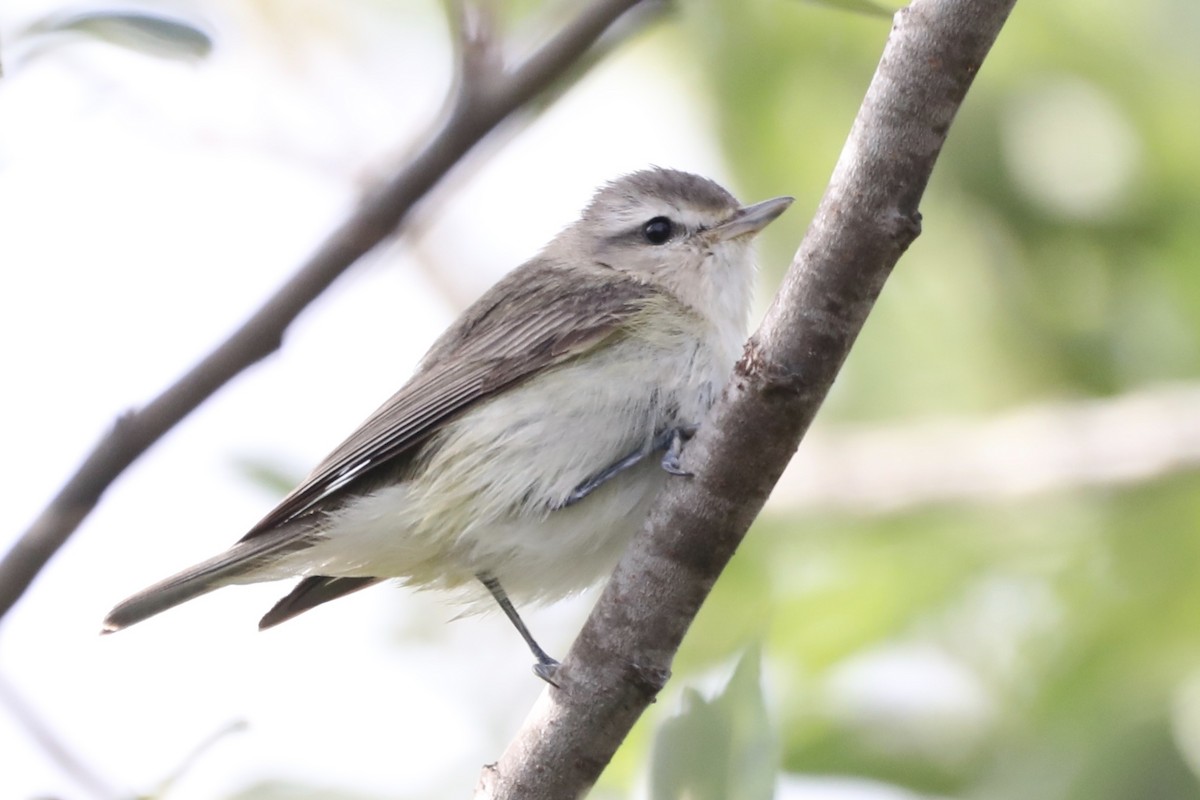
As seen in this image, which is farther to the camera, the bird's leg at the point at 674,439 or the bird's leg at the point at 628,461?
the bird's leg at the point at 628,461

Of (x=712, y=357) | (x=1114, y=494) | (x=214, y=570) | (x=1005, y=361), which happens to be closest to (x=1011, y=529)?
(x=1114, y=494)

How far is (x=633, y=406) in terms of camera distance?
3.96 meters

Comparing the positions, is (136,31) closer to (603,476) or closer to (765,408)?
(765,408)

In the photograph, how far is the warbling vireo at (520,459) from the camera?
13.0 ft

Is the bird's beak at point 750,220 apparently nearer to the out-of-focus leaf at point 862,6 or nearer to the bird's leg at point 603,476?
the bird's leg at point 603,476

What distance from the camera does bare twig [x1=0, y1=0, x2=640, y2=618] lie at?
1.82 meters

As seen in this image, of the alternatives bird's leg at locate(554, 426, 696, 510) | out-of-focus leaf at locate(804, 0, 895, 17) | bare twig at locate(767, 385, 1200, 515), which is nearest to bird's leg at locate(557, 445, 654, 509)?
bird's leg at locate(554, 426, 696, 510)

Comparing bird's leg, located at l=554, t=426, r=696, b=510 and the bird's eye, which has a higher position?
the bird's eye

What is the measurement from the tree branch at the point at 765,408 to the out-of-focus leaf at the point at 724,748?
30 cm

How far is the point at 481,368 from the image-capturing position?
436 centimetres

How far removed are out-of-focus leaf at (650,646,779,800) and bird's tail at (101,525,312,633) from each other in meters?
1.81

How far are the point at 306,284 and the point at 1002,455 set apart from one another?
4.02 meters

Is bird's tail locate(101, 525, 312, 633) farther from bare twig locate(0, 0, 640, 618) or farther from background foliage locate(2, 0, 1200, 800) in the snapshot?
bare twig locate(0, 0, 640, 618)

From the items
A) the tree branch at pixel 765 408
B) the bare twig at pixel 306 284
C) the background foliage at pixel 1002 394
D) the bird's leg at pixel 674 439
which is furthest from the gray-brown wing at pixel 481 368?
the bare twig at pixel 306 284
